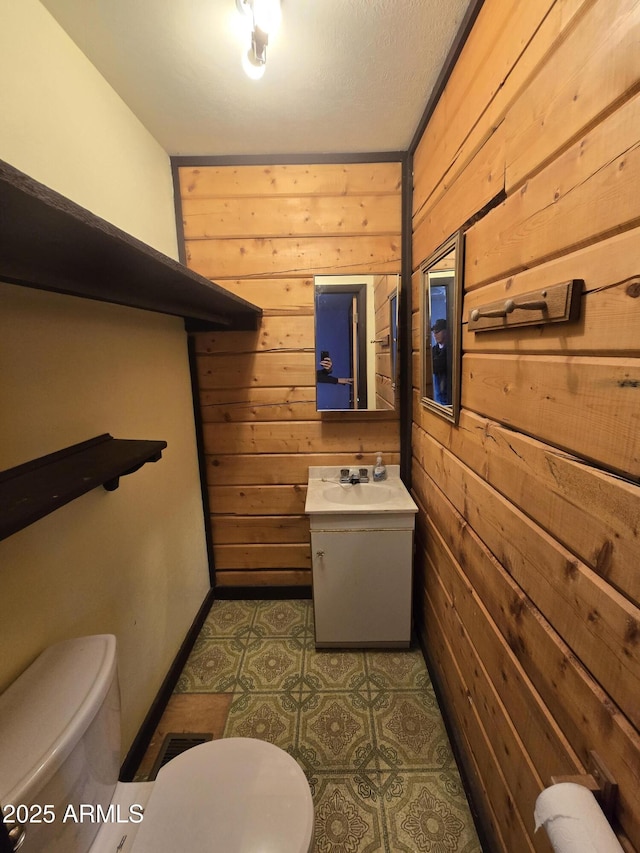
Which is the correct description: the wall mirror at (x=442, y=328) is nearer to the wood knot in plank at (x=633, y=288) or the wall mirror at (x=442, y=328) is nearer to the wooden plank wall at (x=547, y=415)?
the wooden plank wall at (x=547, y=415)

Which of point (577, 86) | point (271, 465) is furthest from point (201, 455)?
point (577, 86)

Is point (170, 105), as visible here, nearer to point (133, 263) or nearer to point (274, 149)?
point (274, 149)

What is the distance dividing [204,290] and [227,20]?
79cm

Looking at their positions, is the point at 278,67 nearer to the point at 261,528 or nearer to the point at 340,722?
the point at 261,528

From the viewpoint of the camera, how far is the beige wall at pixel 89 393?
2.95ft

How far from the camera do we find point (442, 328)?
4.44ft

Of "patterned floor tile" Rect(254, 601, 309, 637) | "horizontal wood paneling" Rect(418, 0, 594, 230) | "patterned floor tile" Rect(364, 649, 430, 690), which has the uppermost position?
"horizontal wood paneling" Rect(418, 0, 594, 230)

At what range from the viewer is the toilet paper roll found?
0.50 metres

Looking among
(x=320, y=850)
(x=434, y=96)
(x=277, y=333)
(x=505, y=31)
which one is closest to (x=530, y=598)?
(x=320, y=850)

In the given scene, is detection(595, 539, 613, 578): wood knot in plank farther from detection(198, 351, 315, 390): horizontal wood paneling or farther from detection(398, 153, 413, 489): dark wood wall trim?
detection(198, 351, 315, 390): horizontal wood paneling

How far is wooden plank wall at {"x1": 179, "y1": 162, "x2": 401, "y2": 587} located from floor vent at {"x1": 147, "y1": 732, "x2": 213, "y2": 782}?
82 cm

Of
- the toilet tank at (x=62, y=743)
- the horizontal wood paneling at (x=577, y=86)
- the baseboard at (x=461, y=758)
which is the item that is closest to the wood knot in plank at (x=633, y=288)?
the horizontal wood paneling at (x=577, y=86)

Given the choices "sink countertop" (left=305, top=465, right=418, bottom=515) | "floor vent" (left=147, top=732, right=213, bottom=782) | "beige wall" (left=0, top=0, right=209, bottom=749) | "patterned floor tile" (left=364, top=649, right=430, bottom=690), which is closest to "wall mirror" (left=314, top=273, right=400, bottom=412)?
"sink countertop" (left=305, top=465, right=418, bottom=515)

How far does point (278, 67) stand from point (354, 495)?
180 cm
